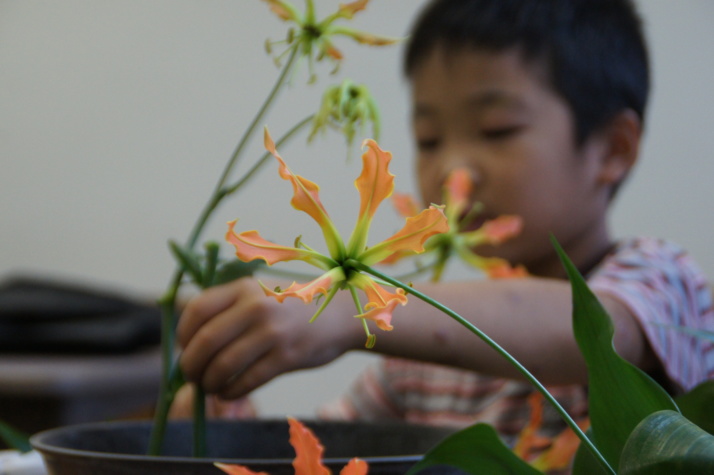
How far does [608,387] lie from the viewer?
28 cm

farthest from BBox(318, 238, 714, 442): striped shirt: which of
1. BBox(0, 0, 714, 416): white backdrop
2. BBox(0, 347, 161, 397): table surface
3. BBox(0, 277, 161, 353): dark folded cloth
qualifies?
BBox(0, 0, 714, 416): white backdrop

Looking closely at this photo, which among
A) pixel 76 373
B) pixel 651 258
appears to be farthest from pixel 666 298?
pixel 76 373

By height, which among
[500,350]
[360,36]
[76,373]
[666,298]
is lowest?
[76,373]

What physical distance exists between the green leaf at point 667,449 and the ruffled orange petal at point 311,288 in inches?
4.0

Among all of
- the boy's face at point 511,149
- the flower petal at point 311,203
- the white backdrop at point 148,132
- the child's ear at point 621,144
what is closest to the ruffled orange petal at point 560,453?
the flower petal at point 311,203

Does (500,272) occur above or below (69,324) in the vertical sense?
above

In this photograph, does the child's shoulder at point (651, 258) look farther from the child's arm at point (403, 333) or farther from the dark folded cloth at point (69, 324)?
the dark folded cloth at point (69, 324)

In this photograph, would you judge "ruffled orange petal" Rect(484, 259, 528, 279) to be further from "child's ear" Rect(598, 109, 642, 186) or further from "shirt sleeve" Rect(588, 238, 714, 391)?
"child's ear" Rect(598, 109, 642, 186)

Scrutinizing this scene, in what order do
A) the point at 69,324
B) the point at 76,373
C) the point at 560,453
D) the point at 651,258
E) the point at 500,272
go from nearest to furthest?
the point at 560,453
the point at 500,272
the point at 651,258
the point at 76,373
the point at 69,324

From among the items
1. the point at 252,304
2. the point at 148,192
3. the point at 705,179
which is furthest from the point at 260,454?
Answer: the point at 148,192

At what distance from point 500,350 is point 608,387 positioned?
0.06m

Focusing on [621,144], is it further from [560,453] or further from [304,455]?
[304,455]

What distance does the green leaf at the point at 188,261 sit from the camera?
393mm

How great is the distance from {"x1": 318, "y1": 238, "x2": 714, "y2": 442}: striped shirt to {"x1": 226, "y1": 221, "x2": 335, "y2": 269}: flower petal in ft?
0.90
